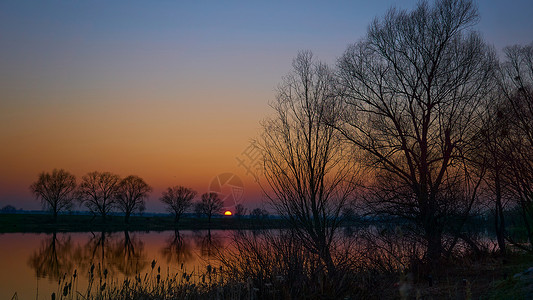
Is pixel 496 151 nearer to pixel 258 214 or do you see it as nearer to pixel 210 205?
pixel 258 214

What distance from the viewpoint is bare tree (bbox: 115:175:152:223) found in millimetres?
77375

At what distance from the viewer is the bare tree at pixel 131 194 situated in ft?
254

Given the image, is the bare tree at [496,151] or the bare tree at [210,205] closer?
the bare tree at [496,151]

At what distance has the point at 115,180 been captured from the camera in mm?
79312

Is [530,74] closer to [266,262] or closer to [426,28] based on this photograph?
[426,28]

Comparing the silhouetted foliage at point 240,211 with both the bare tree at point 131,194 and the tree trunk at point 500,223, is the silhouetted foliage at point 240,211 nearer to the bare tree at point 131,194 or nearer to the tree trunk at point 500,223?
the tree trunk at point 500,223

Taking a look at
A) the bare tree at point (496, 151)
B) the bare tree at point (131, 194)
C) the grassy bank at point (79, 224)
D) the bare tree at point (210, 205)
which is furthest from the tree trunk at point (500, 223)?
the bare tree at point (131, 194)

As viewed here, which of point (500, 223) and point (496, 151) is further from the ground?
point (496, 151)

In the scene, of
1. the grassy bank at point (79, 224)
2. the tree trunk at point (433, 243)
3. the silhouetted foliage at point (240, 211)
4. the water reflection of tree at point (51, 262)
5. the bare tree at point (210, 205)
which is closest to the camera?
the silhouetted foliage at point (240, 211)

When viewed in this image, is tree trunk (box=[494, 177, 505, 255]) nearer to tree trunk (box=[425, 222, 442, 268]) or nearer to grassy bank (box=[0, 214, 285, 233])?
tree trunk (box=[425, 222, 442, 268])

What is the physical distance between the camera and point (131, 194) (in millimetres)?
80500

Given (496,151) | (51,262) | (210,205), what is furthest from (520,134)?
(210,205)

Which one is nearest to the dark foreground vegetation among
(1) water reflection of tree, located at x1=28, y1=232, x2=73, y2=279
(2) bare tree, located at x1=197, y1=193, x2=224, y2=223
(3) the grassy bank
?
(1) water reflection of tree, located at x1=28, y1=232, x2=73, y2=279

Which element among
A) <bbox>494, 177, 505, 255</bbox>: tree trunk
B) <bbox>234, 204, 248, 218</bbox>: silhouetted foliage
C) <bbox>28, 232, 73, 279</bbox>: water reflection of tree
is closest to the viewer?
<bbox>234, 204, 248, 218</bbox>: silhouetted foliage
